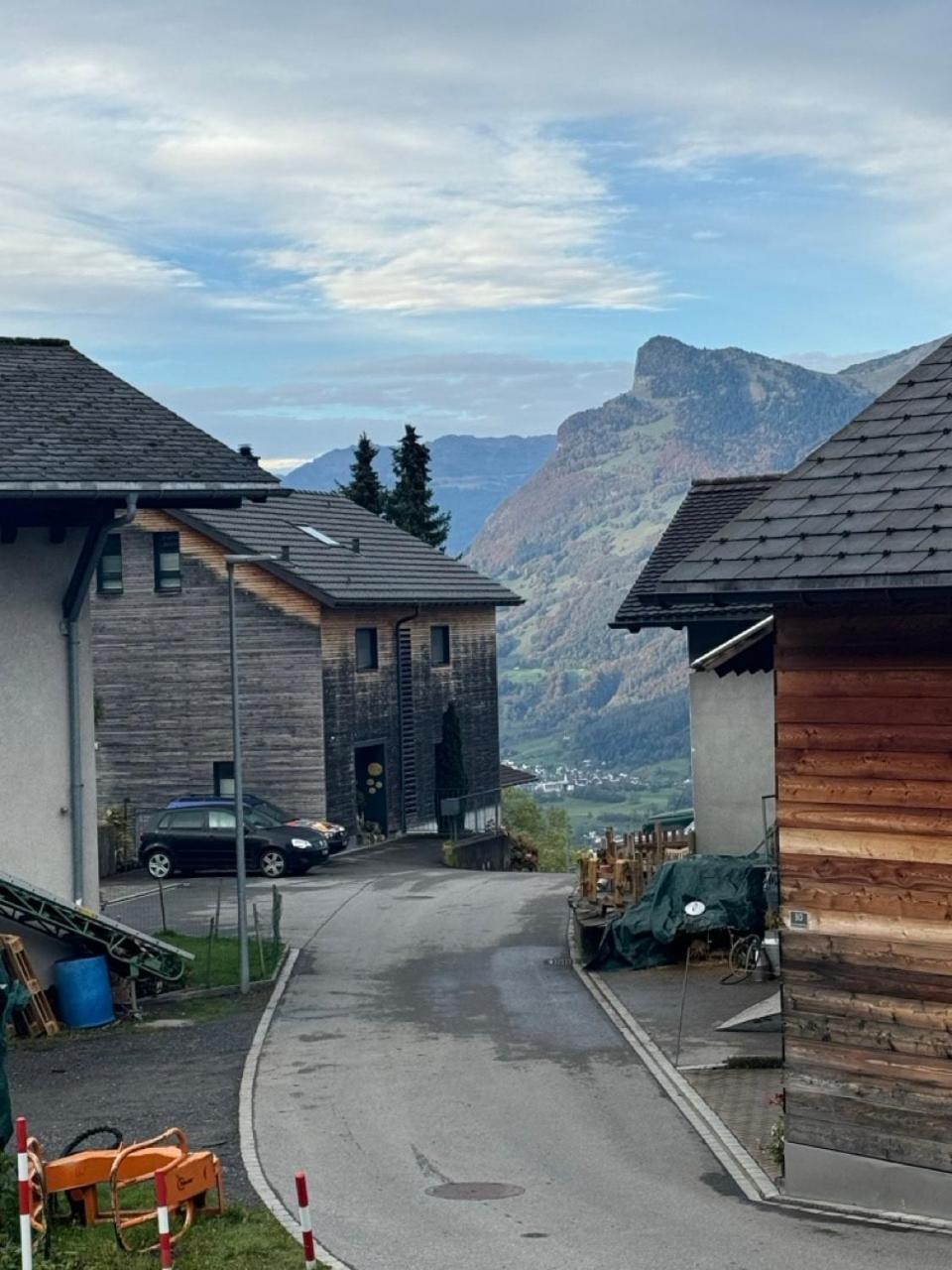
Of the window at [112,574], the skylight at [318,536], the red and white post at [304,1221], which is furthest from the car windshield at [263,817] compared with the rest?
the red and white post at [304,1221]

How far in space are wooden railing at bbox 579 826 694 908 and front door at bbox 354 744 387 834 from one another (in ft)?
56.5

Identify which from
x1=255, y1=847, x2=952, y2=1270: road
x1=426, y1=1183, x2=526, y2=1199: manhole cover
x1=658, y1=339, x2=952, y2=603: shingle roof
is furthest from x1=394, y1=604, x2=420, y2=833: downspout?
x1=658, y1=339, x2=952, y2=603: shingle roof

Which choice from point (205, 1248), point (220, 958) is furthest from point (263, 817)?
point (205, 1248)

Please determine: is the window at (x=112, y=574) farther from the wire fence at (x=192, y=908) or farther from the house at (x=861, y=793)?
the house at (x=861, y=793)

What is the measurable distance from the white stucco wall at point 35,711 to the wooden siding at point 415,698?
2135 cm

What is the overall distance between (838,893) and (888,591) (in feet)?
9.03

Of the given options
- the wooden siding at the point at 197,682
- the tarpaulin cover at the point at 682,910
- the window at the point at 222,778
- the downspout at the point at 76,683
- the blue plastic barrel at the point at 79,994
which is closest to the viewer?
the blue plastic barrel at the point at 79,994

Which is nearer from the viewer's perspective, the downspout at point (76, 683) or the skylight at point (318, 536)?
the downspout at point (76, 683)

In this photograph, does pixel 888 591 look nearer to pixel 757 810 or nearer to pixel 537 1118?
pixel 537 1118

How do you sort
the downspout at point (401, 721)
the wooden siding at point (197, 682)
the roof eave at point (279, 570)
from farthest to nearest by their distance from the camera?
the downspout at point (401, 721) < the wooden siding at point (197, 682) < the roof eave at point (279, 570)

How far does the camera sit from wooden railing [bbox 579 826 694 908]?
33312mm

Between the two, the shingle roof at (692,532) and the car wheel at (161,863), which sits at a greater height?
the shingle roof at (692,532)

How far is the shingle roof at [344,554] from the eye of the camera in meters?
49.3

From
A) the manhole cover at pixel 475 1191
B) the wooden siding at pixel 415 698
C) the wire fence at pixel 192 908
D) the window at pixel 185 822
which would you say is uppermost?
the wooden siding at pixel 415 698
